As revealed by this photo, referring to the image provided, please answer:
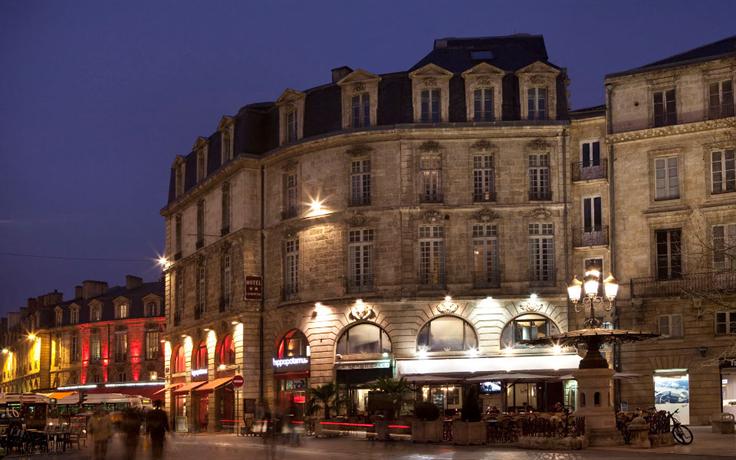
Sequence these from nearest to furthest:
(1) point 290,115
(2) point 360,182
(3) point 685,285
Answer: (3) point 685,285 → (2) point 360,182 → (1) point 290,115

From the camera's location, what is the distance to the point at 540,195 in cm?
4666

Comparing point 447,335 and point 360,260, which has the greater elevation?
point 360,260

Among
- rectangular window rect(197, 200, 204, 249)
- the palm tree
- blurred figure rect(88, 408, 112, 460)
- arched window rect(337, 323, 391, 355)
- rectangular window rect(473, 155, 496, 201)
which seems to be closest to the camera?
blurred figure rect(88, 408, 112, 460)

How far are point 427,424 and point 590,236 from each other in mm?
15523

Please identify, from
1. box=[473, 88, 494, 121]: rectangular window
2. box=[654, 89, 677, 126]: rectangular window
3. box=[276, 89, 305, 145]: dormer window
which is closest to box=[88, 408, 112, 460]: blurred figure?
box=[473, 88, 494, 121]: rectangular window

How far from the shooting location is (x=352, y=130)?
48.2 m

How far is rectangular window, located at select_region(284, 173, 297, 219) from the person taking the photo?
50812mm

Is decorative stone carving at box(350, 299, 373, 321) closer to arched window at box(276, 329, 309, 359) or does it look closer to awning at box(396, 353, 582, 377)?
awning at box(396, 353, 582, 377)

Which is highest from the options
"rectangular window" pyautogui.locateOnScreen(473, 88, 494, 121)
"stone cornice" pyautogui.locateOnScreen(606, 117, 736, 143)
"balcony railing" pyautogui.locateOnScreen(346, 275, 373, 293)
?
"rectangular window" pyautogui.locateOnScreen(473, 88, 494, 121)

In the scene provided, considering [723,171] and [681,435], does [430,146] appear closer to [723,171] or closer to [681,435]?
[723,171]

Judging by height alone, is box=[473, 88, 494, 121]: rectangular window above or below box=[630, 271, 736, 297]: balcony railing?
above

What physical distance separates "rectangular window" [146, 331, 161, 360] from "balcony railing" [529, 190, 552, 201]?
46.7 meters

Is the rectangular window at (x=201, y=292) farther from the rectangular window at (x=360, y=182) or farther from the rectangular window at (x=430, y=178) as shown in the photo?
the rectangular window at (x=430, y=178)

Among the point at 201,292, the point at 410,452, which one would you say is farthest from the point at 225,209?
the point at 410,452
